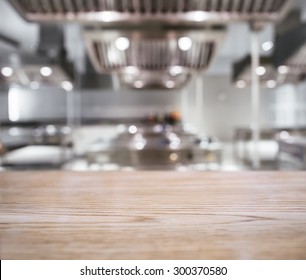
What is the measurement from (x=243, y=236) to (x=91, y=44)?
2882 mm

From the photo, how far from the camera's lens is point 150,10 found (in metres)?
1.80

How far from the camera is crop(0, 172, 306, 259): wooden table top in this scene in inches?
12.0

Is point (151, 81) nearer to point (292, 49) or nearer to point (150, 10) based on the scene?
point (292, 49)

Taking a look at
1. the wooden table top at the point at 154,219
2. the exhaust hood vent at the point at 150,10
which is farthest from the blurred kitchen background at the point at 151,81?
the wooden table top at the point at 154,219

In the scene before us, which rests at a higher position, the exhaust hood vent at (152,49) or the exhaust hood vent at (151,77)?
the exhaust hood vent at (151,77)

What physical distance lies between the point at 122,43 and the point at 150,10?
1.29 m

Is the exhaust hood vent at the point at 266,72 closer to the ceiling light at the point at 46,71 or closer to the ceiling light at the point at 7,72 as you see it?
the ceiling light at the point at 46,71

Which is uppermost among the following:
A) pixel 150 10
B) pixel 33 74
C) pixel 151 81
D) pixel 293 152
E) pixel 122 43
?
pixel 151 81

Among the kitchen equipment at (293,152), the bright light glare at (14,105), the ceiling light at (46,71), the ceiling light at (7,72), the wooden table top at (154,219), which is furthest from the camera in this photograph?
the bright light glare at (14,105)

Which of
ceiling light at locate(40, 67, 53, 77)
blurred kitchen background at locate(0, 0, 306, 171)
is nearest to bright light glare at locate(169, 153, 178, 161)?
blurred kitchen background at locate(0, 0, 306, 171)

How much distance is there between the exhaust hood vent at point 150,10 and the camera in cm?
177

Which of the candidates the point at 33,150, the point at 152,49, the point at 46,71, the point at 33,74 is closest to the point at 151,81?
the point at 33,74

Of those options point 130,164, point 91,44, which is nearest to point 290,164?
point 130,164

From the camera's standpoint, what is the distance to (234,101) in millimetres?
11102
